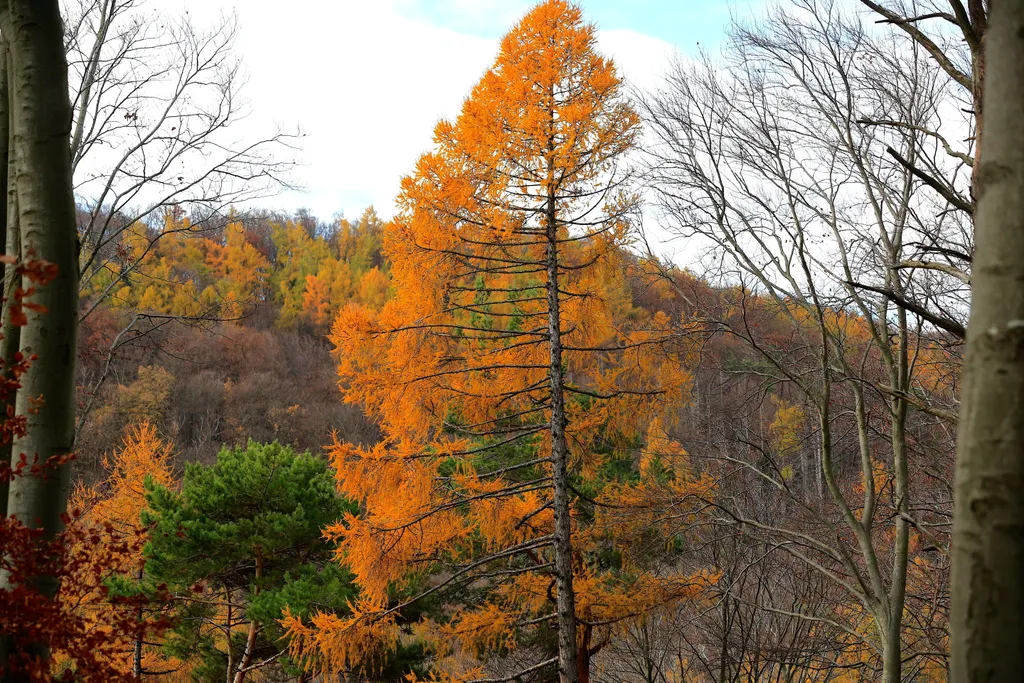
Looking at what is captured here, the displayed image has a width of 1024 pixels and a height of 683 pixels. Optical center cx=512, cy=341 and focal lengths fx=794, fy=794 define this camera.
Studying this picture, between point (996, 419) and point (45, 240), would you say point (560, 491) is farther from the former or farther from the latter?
point (996, 419)

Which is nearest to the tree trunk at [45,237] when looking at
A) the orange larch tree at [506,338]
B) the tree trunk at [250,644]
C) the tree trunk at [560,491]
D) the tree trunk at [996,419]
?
the tree trunk at [996,419]

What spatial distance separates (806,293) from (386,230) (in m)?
4.16

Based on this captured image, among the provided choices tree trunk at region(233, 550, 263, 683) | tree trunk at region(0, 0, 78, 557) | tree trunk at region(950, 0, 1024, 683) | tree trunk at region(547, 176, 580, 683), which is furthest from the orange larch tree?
tree trunk at region(950, 0, 1024, 683)

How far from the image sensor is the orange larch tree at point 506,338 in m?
8.05

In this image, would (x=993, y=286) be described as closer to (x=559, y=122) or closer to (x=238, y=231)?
(x=559, y=122)

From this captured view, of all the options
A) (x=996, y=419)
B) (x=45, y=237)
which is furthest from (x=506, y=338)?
(x=996, y=419)

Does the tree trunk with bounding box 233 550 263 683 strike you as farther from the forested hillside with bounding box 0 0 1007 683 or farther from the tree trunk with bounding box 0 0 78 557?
the tree trunk with bounding box 0 0 78 557

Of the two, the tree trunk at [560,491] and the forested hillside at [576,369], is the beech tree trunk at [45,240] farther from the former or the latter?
the tree trunk at [560,491]

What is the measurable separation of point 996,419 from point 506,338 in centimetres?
776

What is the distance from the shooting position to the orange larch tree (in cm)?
805

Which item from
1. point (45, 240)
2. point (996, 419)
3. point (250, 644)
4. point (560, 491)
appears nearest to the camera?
point (996, 419)

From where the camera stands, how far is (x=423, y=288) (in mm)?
8516

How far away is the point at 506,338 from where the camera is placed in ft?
30.4

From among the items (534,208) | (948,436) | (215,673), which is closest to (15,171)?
(534,208)
